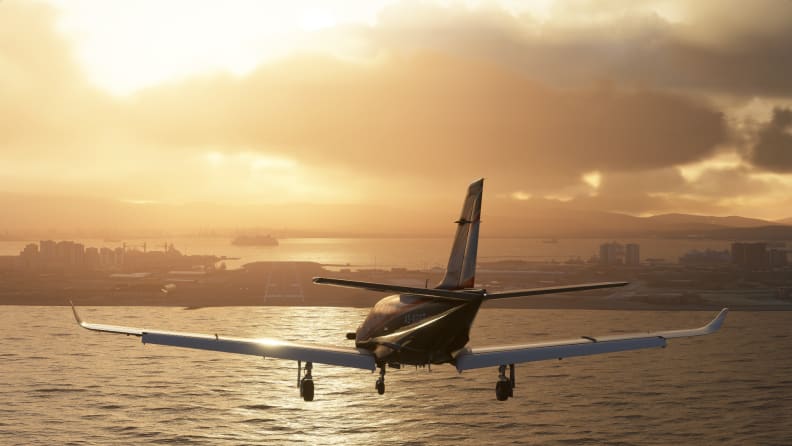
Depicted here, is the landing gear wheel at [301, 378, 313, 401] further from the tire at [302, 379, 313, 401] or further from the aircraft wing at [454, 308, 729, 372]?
the aircraft wing at [454, 308, 729, 372]

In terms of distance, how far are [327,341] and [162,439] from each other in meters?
91.7

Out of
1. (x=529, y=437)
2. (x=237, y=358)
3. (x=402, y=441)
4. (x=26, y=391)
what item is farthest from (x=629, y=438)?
(x=237, y=358)

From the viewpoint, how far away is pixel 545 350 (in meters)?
44.2

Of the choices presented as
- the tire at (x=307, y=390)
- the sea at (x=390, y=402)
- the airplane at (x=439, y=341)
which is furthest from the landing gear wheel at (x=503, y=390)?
the sea at (x=390, y=402)

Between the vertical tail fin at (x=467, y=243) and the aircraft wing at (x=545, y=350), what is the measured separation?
4568 millimetres

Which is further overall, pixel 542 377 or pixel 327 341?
pixel 327 341

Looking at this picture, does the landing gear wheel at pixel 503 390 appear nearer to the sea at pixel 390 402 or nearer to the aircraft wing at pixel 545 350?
the aircraft wing at pixel 545 350

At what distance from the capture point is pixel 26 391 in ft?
344

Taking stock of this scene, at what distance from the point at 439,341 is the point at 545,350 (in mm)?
7211

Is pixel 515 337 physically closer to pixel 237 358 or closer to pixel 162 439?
pixel 237 358

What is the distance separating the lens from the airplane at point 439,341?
41844 mm

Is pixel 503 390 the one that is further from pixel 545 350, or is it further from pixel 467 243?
pixel 467 243

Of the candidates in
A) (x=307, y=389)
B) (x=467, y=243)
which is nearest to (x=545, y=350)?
(x=467, y=243)

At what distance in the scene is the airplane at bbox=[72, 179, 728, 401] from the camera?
41.8 meters
